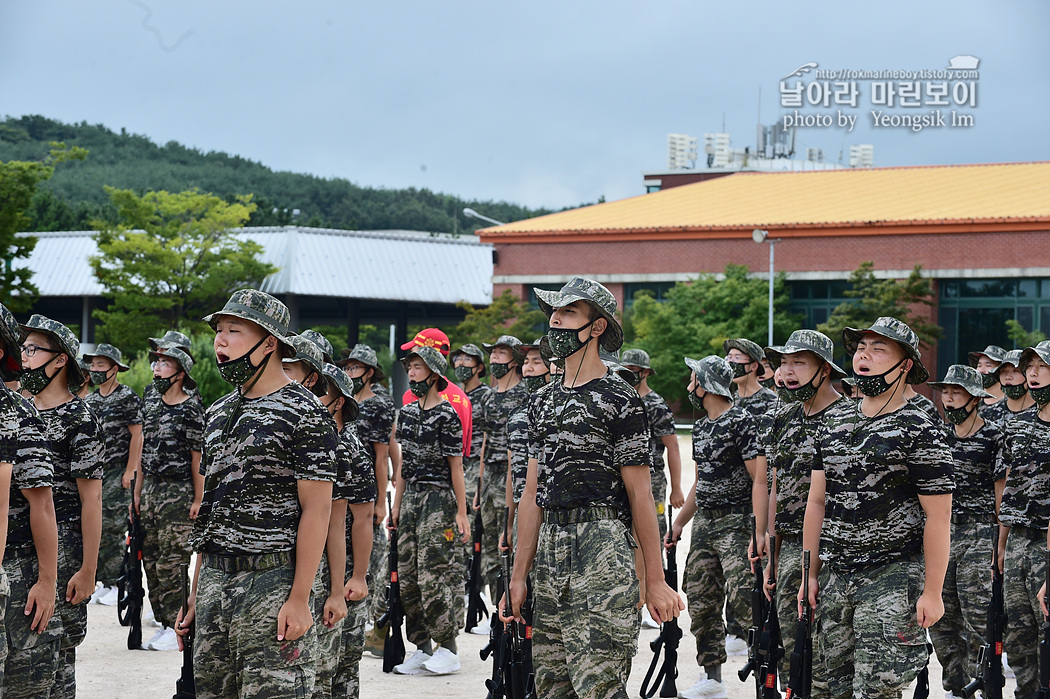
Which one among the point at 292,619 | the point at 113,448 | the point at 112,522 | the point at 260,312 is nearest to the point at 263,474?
the point at 292,619

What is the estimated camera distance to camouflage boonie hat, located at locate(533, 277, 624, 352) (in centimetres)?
598

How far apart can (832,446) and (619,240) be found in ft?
145

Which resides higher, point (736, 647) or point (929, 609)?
point (929, 609)

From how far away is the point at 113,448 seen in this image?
11.9 meters

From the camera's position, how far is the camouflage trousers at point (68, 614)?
6188 mm

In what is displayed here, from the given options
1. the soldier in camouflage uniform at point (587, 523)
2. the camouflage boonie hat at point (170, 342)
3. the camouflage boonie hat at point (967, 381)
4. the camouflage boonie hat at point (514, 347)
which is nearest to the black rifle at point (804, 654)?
the soldier in camouflage uniform at point (587, 523)

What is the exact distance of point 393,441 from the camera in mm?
10406

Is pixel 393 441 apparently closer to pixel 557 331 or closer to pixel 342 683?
pixel 342 683

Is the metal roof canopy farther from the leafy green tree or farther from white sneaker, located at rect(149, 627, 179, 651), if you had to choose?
white sneaker, located at rect(149, 627, 179, 651)

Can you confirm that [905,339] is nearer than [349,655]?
Yes

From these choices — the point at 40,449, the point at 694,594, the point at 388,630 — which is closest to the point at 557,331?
the point at 40,449

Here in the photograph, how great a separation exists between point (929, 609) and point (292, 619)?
3.13 metres

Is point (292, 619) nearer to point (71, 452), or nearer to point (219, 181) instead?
point (71, 452)

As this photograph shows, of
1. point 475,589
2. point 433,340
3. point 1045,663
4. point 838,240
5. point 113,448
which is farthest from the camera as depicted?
point 838,240
